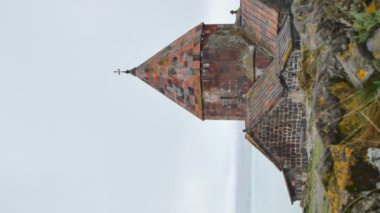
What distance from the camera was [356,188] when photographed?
2.79 metres

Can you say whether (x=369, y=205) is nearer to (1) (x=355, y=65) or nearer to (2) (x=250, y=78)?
(1) (x=355, y=65)

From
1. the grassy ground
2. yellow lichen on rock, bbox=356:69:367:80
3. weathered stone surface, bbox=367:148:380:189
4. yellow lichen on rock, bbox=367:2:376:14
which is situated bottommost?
the grassy ground

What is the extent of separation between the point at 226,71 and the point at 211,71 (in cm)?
44

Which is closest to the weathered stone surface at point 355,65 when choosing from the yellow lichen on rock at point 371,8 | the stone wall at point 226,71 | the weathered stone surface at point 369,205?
the yellow lichen on rock at point 371,8

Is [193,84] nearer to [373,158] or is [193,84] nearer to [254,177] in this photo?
[373,158]

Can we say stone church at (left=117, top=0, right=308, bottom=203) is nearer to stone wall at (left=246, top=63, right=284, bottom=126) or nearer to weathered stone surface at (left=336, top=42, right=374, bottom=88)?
stone wall at (left=246, top=63, right=284, bottom=126)

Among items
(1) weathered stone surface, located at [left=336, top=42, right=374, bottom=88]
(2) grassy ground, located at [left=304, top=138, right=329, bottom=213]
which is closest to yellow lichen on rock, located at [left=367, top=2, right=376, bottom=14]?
(1) weathered stone surface, located at [left=336, top=42, right=374, bottom=88]

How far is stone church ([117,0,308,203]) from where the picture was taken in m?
11.3

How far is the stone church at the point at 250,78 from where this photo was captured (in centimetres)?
1134

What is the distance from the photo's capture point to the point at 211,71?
12992mm

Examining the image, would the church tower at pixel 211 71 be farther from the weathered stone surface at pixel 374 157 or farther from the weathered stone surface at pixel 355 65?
Answer: the weathered stone surface at pixel 374 157

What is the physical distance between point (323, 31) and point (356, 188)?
1.33m

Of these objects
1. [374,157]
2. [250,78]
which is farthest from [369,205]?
[250,78]

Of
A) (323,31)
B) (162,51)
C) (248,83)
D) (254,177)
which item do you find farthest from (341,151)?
(254,177)
